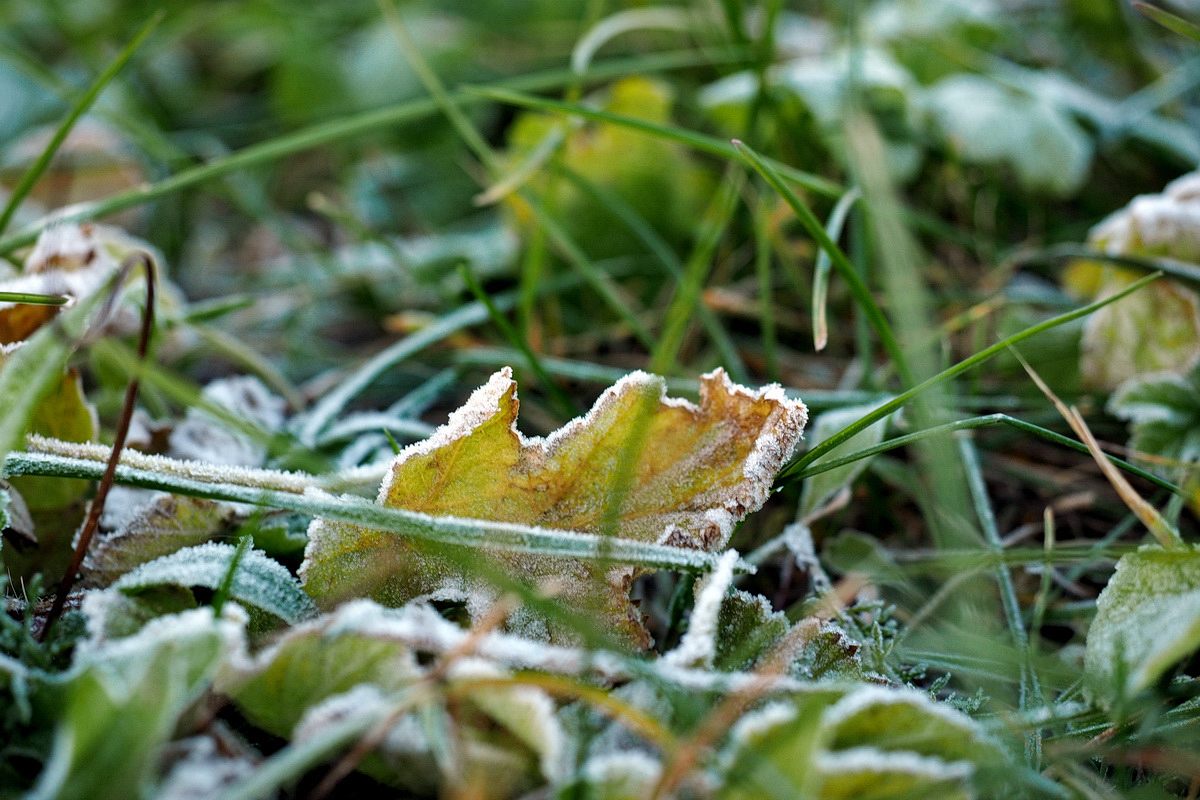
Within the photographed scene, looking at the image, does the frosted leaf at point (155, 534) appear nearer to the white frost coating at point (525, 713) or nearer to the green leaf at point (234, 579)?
→ the green leaf at point (234, 579)

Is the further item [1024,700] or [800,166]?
[800,166]

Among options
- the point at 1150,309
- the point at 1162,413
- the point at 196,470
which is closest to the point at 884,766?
the point at 196,470

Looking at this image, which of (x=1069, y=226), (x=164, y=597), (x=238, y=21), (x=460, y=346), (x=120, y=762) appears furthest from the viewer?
(x=238, y=21)

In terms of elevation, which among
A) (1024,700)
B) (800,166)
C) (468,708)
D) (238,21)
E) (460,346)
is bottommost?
(1024,700)

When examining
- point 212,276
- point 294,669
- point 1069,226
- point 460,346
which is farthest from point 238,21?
point 294,669

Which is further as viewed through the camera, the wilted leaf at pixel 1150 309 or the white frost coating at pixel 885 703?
the wilted leaf at pixel 1150 309

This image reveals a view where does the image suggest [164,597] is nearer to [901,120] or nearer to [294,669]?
[294,669]

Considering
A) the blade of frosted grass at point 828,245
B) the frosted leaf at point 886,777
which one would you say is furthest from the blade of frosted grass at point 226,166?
the frosted leaf at point 886,777
